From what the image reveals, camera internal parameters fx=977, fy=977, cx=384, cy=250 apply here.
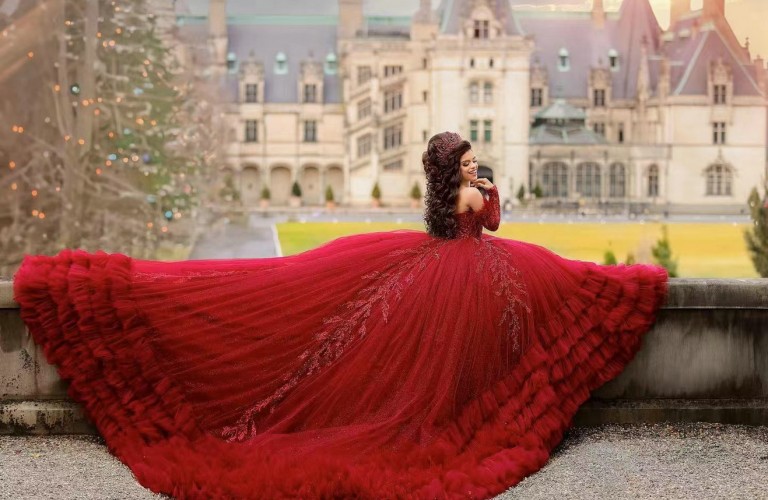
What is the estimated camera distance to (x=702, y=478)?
2693 mm

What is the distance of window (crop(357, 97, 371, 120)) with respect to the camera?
1183 centimetres

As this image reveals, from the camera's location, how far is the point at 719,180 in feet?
41.6

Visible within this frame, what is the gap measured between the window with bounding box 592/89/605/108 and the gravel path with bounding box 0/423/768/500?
1041 centimetres

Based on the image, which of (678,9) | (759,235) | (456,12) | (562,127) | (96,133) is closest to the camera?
(759,235)

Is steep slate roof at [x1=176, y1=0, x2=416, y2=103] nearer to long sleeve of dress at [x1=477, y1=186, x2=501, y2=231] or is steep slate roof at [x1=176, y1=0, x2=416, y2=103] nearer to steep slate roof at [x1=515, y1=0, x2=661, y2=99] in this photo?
steep slate roof at [x1=515, y1=0, x2=661, y2=99]

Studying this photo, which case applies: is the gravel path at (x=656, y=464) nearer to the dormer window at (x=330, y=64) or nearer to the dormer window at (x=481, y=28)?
the dormer window at (x=330, y=64)

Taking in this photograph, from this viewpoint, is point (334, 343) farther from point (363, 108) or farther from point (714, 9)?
point (714, 9)

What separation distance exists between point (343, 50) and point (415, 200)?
79.5 inches

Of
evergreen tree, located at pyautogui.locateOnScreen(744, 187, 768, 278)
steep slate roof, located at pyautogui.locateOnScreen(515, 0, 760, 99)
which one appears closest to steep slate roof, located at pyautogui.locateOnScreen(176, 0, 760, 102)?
steep slate roof, located at pyautogui.locateOnScreen(515, 0, 760, 99)

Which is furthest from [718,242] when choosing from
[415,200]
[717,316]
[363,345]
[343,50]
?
[363,345]

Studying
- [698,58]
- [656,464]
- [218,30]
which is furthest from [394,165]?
[656,464]

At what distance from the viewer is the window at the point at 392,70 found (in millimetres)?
11852

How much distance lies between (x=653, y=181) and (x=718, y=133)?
107cm

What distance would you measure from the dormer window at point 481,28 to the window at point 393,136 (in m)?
1.76
